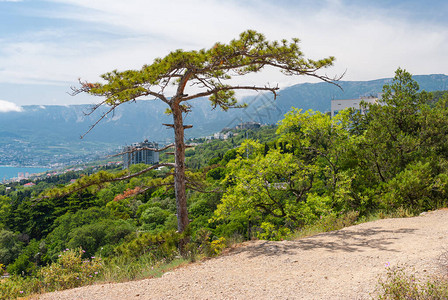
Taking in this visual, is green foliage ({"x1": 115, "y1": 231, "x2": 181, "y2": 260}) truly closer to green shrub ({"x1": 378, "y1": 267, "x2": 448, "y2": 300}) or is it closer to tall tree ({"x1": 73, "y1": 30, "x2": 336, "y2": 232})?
tall tree ({"x1": 73, "y1": 30, "x2": 336, "y2": 232})

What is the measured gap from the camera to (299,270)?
491 centimetres

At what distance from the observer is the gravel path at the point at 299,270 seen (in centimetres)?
408

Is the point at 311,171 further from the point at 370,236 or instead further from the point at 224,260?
the point at 224,260

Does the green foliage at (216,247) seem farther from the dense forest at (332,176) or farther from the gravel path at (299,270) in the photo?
the gravel path at (299,270)

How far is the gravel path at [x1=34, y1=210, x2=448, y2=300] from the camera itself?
4.08 meters

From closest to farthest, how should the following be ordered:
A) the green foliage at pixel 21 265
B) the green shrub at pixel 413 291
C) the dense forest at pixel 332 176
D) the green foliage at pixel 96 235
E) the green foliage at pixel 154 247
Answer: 1. the green shrub at pixel 413 291
2. the green foliage at pixel 154 247
3. the dense forest at pixel 332 176
4. the green foliage at pixel 21 265
5. the green foliage at pixel 96 235

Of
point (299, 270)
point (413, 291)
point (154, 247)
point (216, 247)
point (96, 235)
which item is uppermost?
point (413, 291)

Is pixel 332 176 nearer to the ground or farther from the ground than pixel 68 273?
farther from the ground

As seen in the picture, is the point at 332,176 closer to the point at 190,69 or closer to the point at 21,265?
the point at 190,69

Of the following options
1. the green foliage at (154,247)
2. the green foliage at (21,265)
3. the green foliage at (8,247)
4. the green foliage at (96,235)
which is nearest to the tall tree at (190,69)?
the green foliage at (154,247)

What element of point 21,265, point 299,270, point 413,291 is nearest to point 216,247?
point 299,270


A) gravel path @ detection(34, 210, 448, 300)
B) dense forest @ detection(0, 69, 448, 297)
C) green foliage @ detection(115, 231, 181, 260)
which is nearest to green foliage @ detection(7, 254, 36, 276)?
dense forest @ detection(0, 69, 448, 297)

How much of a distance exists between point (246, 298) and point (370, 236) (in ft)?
13.3

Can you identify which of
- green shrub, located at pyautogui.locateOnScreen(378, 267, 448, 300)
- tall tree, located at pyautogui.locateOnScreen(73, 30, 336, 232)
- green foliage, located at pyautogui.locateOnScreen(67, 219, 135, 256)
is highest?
tall tree, located at pyautogui.locateOnScreen(73, 30, 336, 232)
